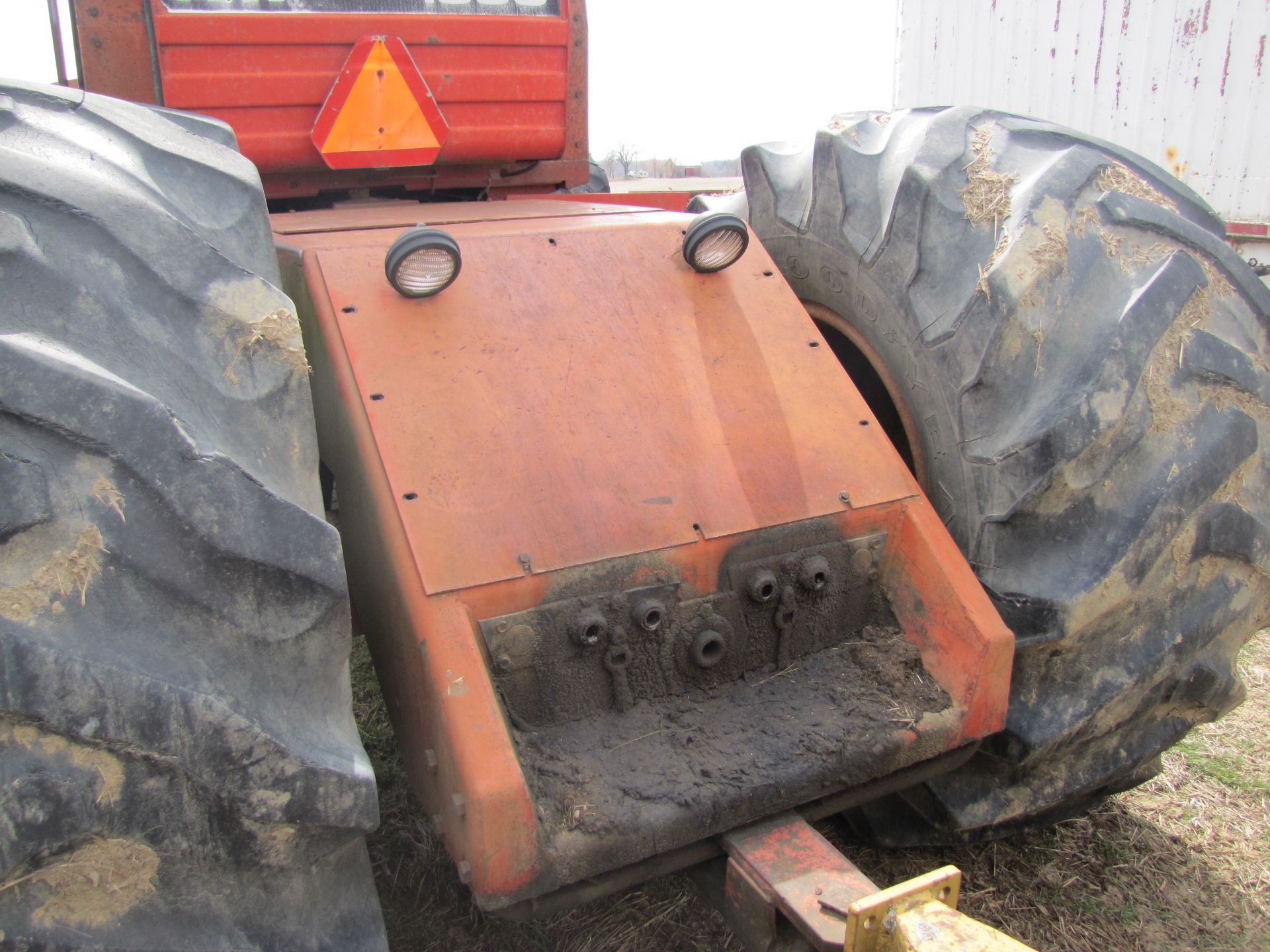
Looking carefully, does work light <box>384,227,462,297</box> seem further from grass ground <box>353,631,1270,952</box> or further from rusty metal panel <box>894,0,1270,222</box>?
rusty metal panel <box>894,0,1270,222</box>

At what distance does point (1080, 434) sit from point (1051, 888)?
1150mm

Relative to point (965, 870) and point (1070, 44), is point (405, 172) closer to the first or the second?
point (965, 870)

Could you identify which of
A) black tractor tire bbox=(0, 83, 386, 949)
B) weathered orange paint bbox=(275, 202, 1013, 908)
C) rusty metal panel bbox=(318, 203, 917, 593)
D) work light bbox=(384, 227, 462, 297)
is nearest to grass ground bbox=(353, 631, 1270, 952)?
weathered orange paint bbox=(275, 202, 1013, 908)

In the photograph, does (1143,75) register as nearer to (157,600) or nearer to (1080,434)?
(1080,434)

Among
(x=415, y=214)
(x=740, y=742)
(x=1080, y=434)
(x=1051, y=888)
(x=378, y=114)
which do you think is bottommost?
(x=1051, y=888)

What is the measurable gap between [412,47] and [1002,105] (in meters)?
6.31

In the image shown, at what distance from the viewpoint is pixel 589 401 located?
186 cm

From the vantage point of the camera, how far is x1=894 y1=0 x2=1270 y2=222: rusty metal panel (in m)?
6.01

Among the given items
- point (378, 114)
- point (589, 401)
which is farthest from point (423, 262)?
point (378, 114)

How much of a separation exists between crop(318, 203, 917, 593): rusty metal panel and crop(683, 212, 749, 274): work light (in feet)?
0.14

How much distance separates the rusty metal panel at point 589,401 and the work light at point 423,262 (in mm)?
42

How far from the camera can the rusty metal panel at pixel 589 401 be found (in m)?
1.70

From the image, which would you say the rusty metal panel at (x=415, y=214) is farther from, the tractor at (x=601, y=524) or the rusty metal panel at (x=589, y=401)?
the rusty metal panel at (x=589, y=401)

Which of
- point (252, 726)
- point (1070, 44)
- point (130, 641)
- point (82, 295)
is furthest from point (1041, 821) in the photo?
point (1070, 44)
